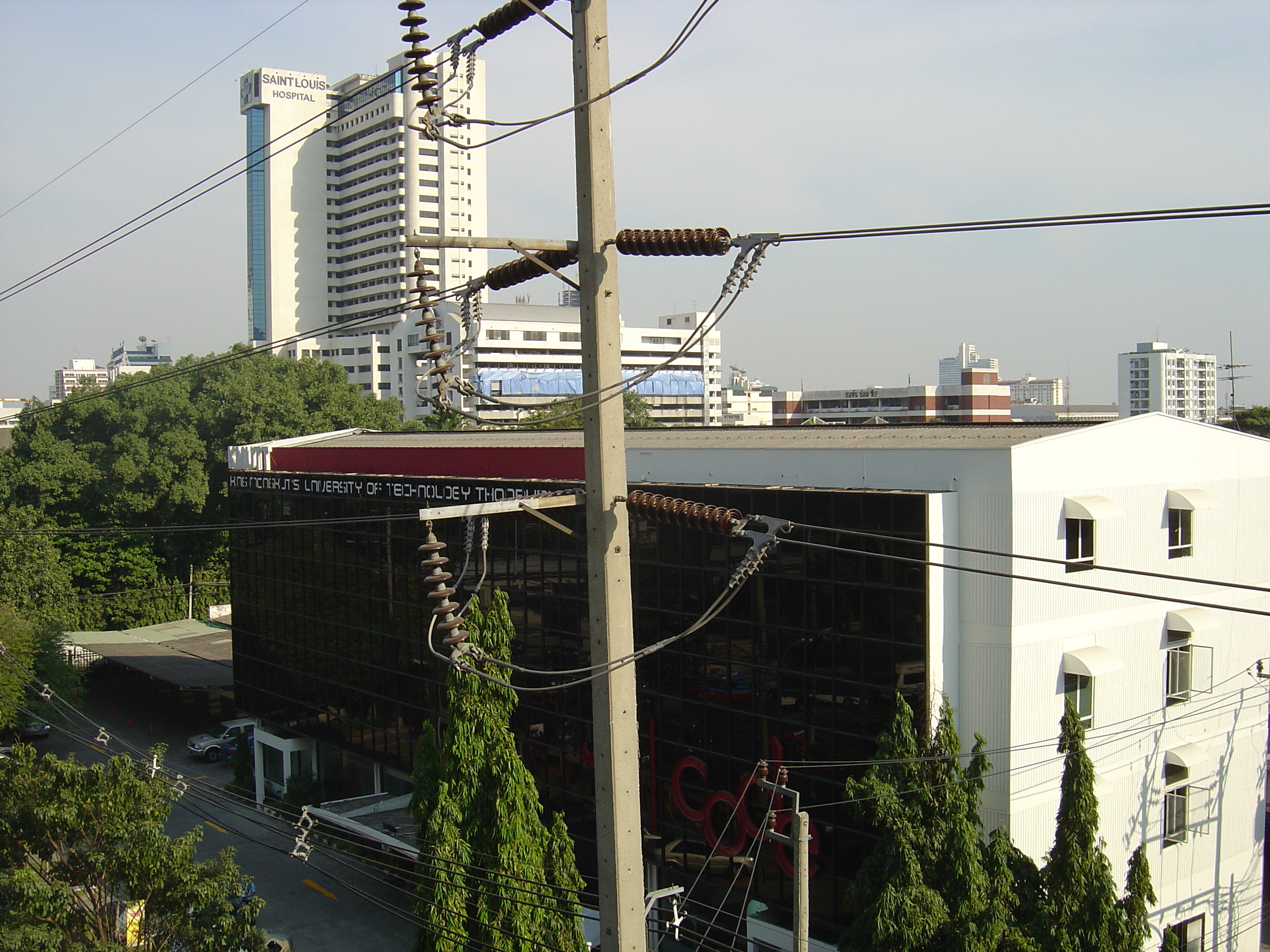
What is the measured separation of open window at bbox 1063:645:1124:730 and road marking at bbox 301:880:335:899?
1940 cm

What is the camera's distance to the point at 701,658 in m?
19.5

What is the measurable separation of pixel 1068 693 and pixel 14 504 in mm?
55376

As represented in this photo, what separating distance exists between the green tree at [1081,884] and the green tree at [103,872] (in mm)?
10493

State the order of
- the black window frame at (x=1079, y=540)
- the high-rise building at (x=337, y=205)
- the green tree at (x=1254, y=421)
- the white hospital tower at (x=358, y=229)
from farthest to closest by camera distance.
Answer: the high-rise building at (x=337, y=205) < the white hospital tower at (x=358, y=229) < the green tree at (x=1254, y=421) < the black window frame at (x=1079, y=540)

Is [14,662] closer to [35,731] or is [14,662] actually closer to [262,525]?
[35,731]

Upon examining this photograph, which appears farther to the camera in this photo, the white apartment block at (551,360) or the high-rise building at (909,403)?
the high-rise building at (909,403)

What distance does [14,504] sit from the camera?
56.1m

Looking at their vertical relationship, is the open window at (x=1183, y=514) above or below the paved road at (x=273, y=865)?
above

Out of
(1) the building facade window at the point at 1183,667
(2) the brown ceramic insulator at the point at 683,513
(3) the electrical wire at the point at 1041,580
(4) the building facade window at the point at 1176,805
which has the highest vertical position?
(2) the brown ceramic insulator at the point at 683,513

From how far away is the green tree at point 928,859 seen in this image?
1336 centimetres

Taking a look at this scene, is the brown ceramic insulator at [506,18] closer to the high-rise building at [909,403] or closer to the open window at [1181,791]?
the open window at [1181,791]

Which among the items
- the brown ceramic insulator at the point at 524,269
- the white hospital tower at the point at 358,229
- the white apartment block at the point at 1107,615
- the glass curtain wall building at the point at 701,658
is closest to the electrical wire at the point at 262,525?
the glass curtain wall building at the point at 701,658

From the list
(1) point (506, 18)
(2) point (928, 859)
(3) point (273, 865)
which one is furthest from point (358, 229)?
(1) point (506, 18)

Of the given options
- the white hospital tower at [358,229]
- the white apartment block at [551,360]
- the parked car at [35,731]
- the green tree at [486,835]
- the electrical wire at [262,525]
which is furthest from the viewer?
the white hospital tower at [358,229]
